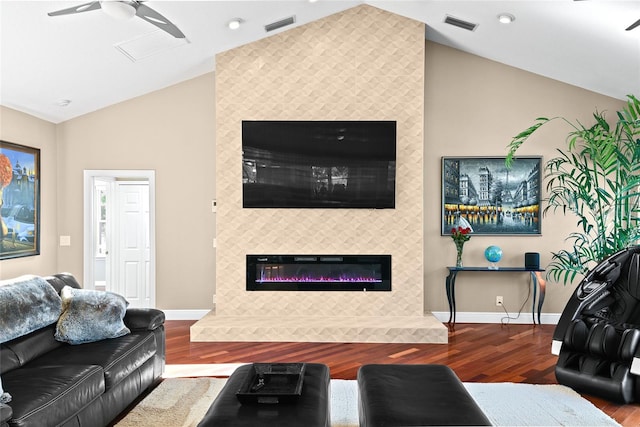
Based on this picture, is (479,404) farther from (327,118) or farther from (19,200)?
(19,200)

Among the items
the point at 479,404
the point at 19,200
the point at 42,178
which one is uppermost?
the point at 42,178

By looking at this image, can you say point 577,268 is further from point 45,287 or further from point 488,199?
point 45,287

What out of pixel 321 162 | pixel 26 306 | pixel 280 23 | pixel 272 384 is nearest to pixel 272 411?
pixel 272 384

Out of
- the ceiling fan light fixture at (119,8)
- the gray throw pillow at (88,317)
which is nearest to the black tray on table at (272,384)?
the gray throw pillow at (88,317)

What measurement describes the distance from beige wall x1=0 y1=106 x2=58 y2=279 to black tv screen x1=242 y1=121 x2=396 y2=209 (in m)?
2.39

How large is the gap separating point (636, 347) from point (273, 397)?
263cm

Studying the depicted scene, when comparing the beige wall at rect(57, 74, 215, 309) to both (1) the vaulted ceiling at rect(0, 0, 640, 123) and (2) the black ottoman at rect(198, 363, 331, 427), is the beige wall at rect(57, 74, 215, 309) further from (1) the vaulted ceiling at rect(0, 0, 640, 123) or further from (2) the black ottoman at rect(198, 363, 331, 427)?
(2) the black ottoman at rect(198, 363, 331, 427)

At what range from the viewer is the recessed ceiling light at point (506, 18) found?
4708 mm

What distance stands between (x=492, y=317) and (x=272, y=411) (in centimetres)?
442

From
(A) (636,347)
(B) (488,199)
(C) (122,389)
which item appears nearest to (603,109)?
(B) (488,199)

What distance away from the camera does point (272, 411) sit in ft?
7.88

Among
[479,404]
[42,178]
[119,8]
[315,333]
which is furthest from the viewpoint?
Result: [42,178]

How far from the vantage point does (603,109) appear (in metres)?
6.03

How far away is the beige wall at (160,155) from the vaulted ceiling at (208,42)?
22 cm
